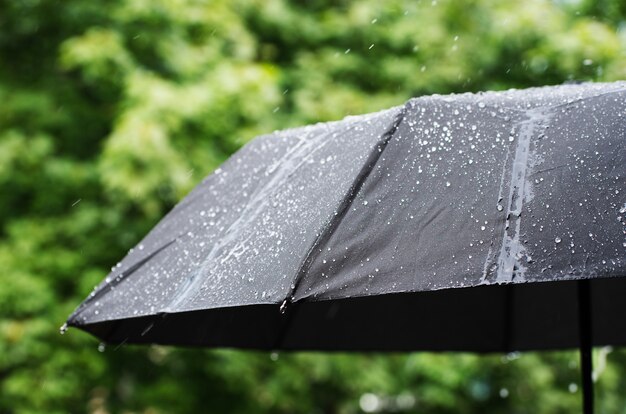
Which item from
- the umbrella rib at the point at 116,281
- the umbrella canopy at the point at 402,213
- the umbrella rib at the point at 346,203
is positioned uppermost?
the umbrella rib at the point at 346,203

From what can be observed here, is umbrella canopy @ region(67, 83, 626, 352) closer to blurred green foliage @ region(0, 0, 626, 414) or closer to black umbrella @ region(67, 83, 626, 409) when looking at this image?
black umbrella @ region(67, 83, 626, 409)

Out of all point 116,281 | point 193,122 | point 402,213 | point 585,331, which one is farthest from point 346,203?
point 193,122

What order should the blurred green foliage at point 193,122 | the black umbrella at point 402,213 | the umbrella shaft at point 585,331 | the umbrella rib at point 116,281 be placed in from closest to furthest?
the black umbrella at point 402,213, the umbrella rib at point 116,281, the umbrella shaft at point 585,331, the blurred green foliage at point 193,122

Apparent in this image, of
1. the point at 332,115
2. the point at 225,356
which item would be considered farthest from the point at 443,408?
the point at 332,115

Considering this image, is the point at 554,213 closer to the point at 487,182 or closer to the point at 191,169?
the point at 487,182

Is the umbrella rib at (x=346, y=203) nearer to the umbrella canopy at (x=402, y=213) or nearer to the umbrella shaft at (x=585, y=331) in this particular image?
the umbrella canopy at (x=402, y=213)

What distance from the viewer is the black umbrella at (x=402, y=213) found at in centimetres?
141

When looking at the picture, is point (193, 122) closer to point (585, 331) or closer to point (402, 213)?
point (585, 331)

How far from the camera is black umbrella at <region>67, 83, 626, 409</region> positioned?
4.63 ft

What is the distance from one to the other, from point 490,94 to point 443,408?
546 centimetres

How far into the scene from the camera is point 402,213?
1.54m

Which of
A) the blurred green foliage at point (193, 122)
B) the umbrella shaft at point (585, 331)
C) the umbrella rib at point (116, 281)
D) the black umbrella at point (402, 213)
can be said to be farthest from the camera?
the blurred green foliage at point (193, 122)

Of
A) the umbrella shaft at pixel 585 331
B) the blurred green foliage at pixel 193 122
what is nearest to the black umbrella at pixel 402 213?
the umbrella shaft at pixel 585 331

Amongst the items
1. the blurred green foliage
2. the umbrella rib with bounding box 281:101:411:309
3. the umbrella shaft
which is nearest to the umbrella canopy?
the umbrella rib with bounding box 281:101:411:309
